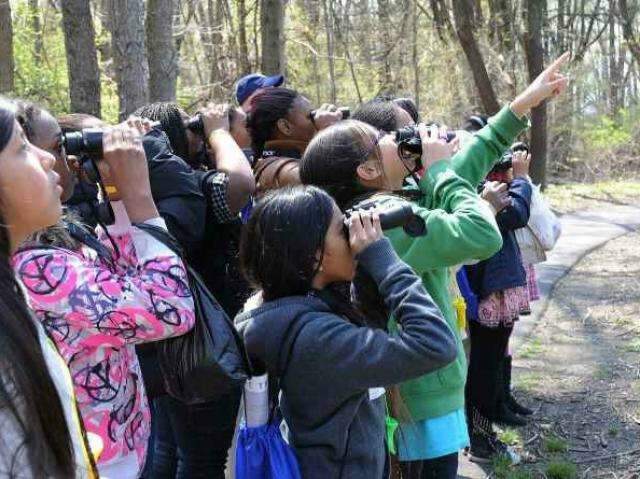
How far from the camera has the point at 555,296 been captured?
7.48 metres

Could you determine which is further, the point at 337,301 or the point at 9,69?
the point at 9,69

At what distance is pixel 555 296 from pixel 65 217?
19.8 feet

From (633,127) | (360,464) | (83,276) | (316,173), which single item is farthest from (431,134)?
(633,127)

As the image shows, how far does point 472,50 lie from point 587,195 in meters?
3.55

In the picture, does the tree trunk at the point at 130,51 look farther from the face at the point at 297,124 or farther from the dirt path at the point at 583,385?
the dirt path at the point at 583,385

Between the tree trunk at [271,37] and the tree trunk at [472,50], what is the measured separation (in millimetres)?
4266

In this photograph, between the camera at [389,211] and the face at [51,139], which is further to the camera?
the camera at [389,211]

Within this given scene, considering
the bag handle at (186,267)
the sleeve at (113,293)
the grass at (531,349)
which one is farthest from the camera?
the grass at (531,349)

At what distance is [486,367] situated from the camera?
436 cm

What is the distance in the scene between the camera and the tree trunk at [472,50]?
1249cm

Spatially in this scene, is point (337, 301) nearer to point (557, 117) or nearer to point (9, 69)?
point (9, 69)

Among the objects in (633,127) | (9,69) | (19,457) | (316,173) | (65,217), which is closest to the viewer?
(19,457)

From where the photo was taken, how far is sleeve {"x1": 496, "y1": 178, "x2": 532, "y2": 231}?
4113 mm

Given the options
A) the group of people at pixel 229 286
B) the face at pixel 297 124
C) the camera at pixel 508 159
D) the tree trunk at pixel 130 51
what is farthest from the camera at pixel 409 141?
the tree trunk at pixel 130 51
